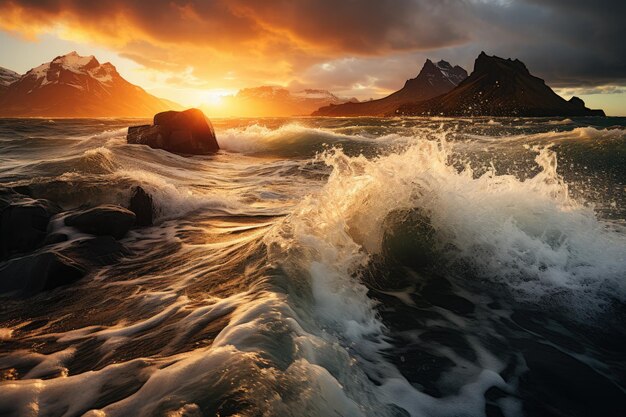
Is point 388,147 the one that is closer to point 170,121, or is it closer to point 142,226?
point 170,121

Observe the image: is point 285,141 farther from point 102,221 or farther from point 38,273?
point 38,273

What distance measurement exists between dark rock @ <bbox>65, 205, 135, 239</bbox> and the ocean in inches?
11.9

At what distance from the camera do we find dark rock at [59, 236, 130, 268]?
5824 mm

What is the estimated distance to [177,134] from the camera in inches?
858

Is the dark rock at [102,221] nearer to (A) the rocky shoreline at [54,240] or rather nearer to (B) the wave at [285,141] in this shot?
(A) the rocky shoreline at [54,240]

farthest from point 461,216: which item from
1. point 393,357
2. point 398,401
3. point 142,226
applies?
point 142,226

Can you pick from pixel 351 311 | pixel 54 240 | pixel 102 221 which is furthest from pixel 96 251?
pixel 351 311

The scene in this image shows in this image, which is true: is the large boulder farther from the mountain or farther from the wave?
the mountain

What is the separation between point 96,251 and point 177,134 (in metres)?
16.9

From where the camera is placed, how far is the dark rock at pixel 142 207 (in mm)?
8109

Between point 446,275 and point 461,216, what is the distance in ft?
3.86

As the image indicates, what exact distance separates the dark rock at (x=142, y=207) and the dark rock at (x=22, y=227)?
1534 millimetres

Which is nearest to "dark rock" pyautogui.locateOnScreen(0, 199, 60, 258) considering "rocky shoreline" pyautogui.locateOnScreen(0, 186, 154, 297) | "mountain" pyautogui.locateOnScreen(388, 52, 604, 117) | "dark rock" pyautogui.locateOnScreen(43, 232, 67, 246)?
"rocky shoreline" pyautogui.locateOnScreen(0, 186, 154, 297)

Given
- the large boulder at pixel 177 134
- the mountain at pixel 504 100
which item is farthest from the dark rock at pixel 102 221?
the mountain at pixel 504 100
